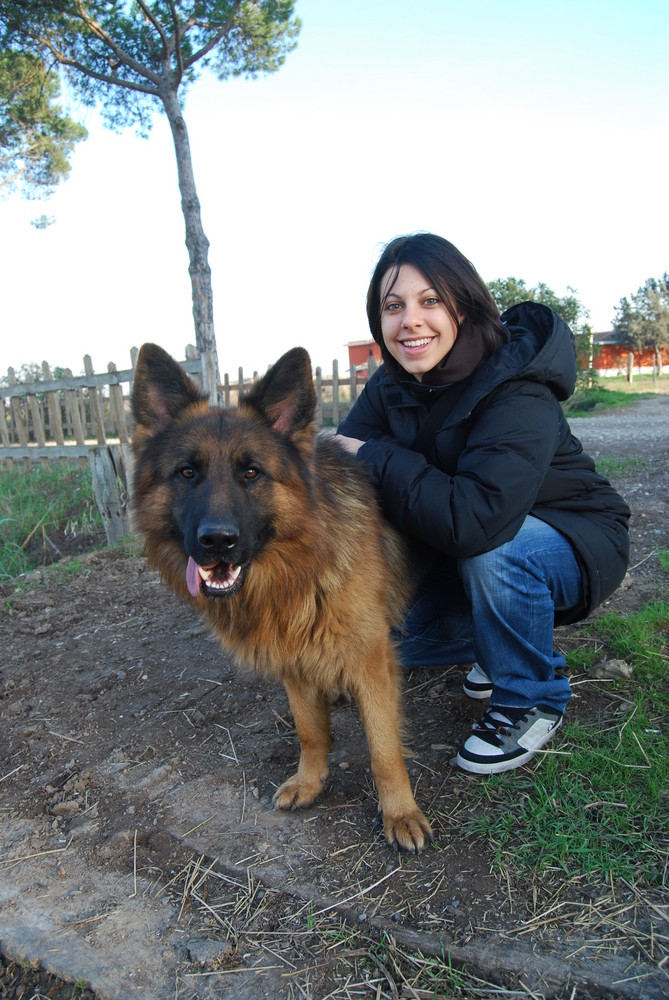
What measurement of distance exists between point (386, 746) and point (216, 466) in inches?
49.8

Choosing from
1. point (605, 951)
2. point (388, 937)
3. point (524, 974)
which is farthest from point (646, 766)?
point (388, 937)

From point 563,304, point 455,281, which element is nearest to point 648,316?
point 563,304

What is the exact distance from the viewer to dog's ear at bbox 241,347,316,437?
2584 millimetres

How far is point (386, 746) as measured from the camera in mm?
2492

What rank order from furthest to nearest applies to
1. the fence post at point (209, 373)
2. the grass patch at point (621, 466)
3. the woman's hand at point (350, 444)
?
1. the fence post at point (209, 373)
2. the grass patch at point (621, 466)
3. the woman's hand at point (350, 444)

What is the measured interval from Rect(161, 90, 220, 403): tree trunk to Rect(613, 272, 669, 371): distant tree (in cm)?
2658

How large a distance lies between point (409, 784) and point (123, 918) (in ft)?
3.68

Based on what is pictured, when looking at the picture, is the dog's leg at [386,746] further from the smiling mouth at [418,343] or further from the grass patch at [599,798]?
the smiling mouth at [418,343]

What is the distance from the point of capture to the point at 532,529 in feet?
8.89

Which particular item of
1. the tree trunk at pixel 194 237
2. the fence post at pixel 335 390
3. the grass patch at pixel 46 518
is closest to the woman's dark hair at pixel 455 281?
the grass patch at pixel 46 518

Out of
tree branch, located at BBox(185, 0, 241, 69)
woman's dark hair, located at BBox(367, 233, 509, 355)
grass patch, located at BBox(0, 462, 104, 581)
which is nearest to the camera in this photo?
woman's dark hair, located at BBox(367, 233, 509, 355)

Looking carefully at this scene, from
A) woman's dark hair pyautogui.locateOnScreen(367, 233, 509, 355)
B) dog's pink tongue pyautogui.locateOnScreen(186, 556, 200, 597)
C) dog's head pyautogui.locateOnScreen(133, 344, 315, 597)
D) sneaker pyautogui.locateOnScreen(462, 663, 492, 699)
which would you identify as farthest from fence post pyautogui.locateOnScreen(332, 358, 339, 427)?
dog's pink tongue pyautogui.locateOnScreen(186, 556, 200, 597)

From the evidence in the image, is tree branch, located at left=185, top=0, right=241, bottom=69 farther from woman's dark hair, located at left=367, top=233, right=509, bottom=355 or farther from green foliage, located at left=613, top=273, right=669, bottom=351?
green foliage, located at left=613, top=273, right=669, bottom=351

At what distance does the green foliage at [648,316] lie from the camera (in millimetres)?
32125
